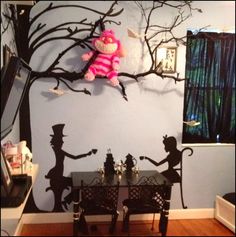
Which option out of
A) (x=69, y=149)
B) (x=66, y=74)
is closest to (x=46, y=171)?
(x=69, y=149)

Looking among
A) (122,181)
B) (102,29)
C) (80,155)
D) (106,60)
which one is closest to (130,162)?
(122,181)

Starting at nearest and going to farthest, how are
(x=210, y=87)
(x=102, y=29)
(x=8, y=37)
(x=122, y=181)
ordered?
(x=8, y=37), (x=122, y=181), (x=102, y=29), (x=210, y=87)

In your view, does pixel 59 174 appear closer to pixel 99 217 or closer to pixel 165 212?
pixel 99 217

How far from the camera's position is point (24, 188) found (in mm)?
1552

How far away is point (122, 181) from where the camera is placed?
2.75m

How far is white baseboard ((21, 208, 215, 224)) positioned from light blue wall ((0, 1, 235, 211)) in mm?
81

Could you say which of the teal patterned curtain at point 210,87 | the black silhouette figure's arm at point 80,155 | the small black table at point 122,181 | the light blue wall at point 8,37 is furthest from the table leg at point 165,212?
the light blue wall at point 8,37

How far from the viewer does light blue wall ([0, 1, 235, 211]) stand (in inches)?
116

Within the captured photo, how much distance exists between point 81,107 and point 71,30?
0.72 m

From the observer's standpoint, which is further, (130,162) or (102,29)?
(130,162)

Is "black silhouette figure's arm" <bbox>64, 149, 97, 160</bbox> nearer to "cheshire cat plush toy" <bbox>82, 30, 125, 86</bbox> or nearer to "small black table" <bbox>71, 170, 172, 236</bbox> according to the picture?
"small black table" <bbox>71, 170, 172, 236</bbox>

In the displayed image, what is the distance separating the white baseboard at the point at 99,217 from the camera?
3.03 metres

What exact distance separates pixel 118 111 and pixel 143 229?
114 cm

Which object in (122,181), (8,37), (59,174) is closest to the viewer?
(8,37)
